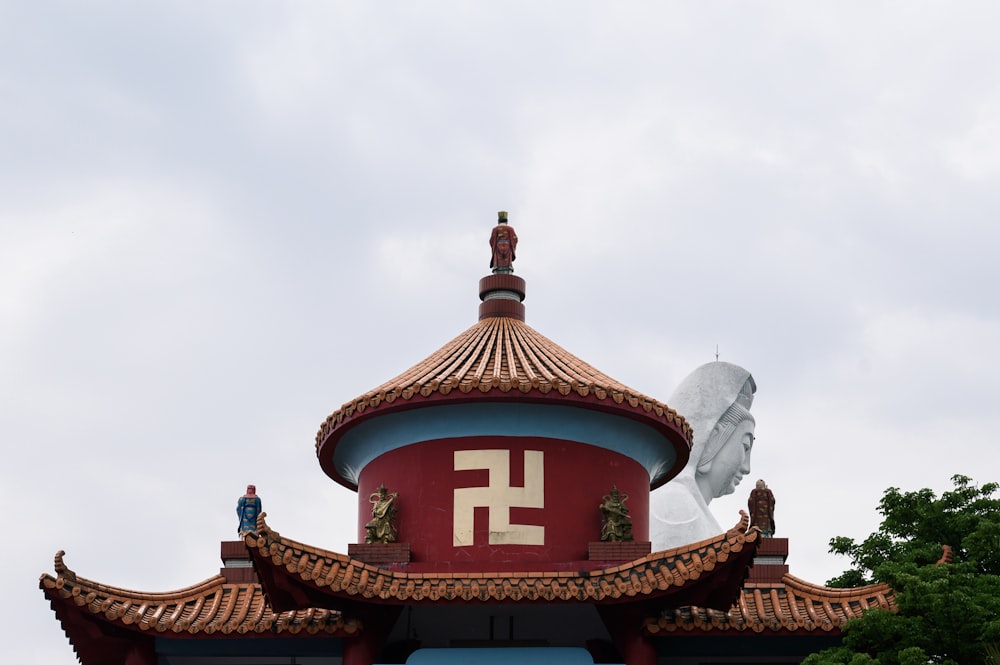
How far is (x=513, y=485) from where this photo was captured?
757 inches

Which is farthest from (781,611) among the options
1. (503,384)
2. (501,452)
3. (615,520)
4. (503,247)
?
(503,247)

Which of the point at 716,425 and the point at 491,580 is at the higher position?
the point at 716,425

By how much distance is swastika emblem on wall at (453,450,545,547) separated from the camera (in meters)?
18.9

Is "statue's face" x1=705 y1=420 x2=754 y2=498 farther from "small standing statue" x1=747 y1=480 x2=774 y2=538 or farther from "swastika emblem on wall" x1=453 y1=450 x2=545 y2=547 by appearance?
"swastika emblem on wall" x1=453 y1=450 x2=545 y2=547

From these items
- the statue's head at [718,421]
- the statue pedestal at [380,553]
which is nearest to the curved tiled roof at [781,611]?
the statue pedestal at [380,553]

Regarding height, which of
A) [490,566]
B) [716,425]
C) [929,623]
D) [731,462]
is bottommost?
[929,623]

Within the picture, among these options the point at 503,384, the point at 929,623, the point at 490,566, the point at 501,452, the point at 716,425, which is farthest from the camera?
the point at 716,425

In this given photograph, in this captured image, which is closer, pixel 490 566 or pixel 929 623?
pixel 929 623

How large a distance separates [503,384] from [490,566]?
2266 millimetres

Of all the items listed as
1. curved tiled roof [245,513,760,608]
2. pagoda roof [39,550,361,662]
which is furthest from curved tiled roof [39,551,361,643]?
curved tiled roof [245,513,760,608]

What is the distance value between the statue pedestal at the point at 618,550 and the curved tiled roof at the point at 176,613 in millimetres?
3068

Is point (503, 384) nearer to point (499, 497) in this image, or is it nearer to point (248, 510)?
point (499, 497)

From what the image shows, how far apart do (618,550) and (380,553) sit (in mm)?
2957

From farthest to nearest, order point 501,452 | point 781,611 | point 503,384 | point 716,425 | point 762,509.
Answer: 1. point 716,425
2. point 762,509
3. point 501,452
4. point 503,384
5. point 781,611
